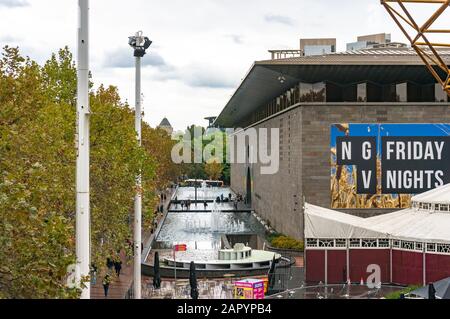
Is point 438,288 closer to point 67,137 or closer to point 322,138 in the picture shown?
point 67,137

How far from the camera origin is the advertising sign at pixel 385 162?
43.3 meters

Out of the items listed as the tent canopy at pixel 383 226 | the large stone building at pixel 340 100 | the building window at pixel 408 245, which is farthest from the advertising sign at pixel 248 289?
the large stone building at pixel 340 100

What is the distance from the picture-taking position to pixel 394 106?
43.5 metres

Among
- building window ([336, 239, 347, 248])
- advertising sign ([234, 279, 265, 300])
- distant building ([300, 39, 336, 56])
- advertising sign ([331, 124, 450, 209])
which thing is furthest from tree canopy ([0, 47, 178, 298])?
→ distant building ([300, 39, 336, 56])

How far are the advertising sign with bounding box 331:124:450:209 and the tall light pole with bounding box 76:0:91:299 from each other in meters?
33.6

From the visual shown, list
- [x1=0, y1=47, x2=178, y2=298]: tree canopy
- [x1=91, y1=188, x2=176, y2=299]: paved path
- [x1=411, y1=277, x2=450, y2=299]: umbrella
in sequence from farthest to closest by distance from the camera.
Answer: [x1=91, y1=188, x2=176, y2=299]: paved path, [x1=411, y1=277, x2=450, y2=299]: umbrella, [x1=0, y1=47, x2=178, y2=298]: tree canopy

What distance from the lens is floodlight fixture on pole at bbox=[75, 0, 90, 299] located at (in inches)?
415

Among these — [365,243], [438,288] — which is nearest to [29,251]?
[438,288]

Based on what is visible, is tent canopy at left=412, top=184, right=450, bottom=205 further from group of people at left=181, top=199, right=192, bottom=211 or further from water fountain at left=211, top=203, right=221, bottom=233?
group of people at left=181, top=199, right=192, bottom=211

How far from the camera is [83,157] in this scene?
10.8 metres

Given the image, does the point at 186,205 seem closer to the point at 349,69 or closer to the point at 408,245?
the point at 349,69

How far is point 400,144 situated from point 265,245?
11701mm

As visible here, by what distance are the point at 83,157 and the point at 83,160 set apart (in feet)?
0.23

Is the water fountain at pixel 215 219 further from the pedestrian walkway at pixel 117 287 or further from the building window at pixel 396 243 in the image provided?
the building window at pixel 396 243
